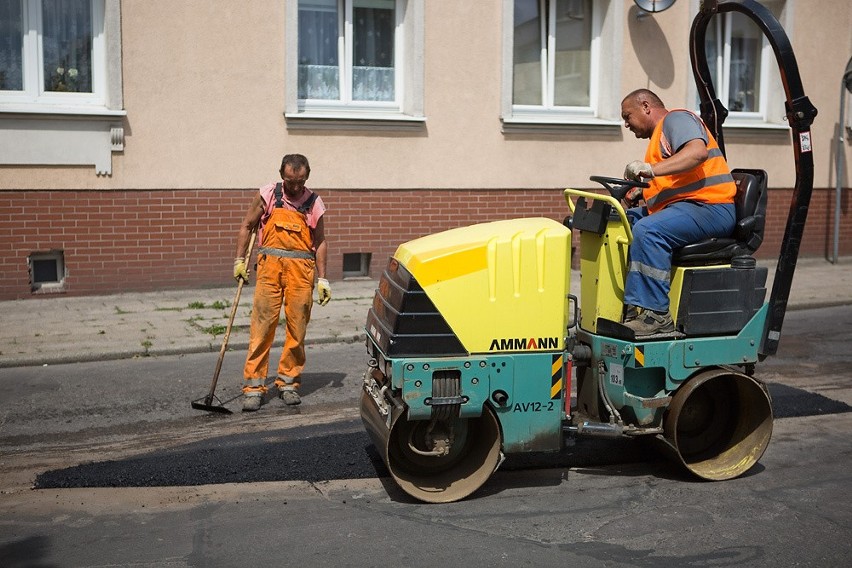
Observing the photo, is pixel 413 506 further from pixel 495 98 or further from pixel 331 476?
pixel 495 98

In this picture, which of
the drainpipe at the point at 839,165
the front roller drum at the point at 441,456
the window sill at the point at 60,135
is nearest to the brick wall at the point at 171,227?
A: the window sill at the point at 60,135

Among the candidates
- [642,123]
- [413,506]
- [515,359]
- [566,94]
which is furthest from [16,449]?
[566,94]

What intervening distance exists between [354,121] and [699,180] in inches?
276

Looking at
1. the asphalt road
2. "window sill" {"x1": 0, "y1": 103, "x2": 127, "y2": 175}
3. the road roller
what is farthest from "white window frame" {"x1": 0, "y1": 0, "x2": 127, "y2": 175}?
the road roller

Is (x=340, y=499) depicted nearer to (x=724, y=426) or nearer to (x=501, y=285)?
(x=501, y=285)

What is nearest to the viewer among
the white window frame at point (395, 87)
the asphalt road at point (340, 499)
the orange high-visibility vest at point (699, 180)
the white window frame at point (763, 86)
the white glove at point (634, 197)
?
the asphalt road at point (340, 499)

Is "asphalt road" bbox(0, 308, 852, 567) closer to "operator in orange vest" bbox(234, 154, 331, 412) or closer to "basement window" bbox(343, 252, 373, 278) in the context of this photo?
"operator in orange vest" bbox(234, 154, 331, 412)

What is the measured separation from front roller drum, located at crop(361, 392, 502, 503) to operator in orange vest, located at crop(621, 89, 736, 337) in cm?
97

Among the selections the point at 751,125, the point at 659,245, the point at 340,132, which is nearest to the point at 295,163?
the point at 659,245

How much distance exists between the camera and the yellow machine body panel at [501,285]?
495 centimetres

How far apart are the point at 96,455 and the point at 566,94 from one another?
914 centimetres

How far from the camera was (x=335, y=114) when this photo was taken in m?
11.9

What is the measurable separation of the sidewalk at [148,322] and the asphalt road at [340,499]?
57.3 inches

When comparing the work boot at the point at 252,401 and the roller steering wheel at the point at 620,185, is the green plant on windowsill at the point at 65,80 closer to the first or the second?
the work boot at the point at 252,401
